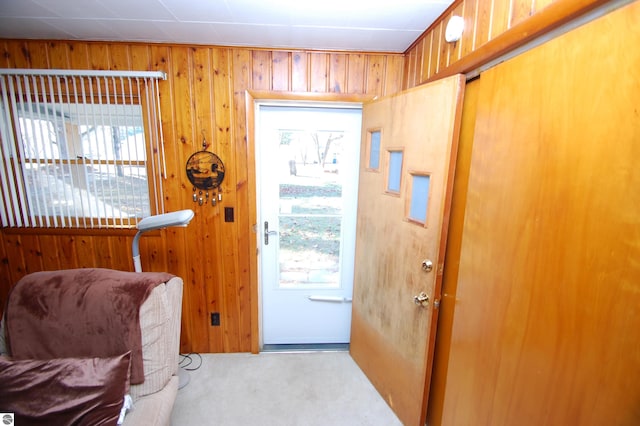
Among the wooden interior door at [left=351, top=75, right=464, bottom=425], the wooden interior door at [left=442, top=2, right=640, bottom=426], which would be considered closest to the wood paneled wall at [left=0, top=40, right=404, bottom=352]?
the wooden interior door at [left=351, top=75, right=464, bottom=425]

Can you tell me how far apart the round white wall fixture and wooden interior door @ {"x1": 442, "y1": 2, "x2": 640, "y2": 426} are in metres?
0.32

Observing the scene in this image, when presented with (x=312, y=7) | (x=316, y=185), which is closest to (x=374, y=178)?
(x=316, y=185)

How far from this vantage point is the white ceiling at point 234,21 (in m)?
1.37

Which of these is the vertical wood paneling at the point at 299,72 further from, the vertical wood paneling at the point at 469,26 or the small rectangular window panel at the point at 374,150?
the vertical wood paneling at the point at 469,26

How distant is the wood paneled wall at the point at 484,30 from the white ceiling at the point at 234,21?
0.31 feet

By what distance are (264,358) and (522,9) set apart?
2.54 meters

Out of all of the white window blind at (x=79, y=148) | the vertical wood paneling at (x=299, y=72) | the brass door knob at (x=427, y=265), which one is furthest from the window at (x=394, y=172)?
the white window blind at (x=79, y=148)

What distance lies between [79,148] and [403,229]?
7.22 ft

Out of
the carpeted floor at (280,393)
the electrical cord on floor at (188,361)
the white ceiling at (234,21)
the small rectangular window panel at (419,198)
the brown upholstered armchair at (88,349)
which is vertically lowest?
the carpeted floor at (280,393)

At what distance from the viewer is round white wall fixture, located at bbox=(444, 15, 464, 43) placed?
1.28 m

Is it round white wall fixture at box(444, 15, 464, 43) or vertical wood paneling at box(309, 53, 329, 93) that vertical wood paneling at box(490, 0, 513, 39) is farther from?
vertical wood paneling at box(309, 53, 329, 93)

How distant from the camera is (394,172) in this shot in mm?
1701

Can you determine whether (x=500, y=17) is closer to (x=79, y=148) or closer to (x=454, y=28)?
(x=454, y=28)

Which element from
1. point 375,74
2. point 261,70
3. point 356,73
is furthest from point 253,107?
point 375,74
